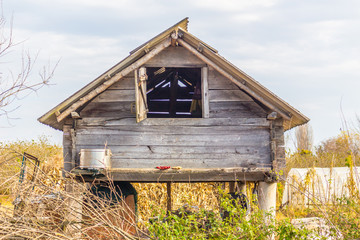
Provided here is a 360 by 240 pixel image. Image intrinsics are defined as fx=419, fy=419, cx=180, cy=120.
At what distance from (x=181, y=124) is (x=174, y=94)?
4667 millimetres

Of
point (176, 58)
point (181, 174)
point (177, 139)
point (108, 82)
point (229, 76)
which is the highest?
point (176, 58)

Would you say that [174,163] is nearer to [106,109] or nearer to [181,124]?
[181,124]

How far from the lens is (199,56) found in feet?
32.3

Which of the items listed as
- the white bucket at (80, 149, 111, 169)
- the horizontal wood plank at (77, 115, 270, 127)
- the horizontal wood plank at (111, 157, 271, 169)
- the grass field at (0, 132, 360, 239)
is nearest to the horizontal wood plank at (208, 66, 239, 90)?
the horizontal wood plank at (77, 115, 270, 127)

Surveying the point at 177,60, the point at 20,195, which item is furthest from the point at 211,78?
the point at 20,195

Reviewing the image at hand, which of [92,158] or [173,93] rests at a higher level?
[173,93]

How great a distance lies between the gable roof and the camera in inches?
382

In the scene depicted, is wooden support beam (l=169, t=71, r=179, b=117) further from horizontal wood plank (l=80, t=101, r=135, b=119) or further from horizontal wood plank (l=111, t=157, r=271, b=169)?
horizontal wood plank (l=111, t=157, r=271, b=169)

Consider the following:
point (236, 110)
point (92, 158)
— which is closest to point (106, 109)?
point (92, 158)

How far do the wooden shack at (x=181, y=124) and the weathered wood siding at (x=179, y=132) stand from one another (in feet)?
0.08

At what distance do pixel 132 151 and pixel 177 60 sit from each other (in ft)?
8.00

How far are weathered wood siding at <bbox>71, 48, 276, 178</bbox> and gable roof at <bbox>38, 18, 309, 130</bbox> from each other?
347mm

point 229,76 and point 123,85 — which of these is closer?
point 229,76

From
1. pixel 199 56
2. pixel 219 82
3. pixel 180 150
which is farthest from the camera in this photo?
pixel 219 82
